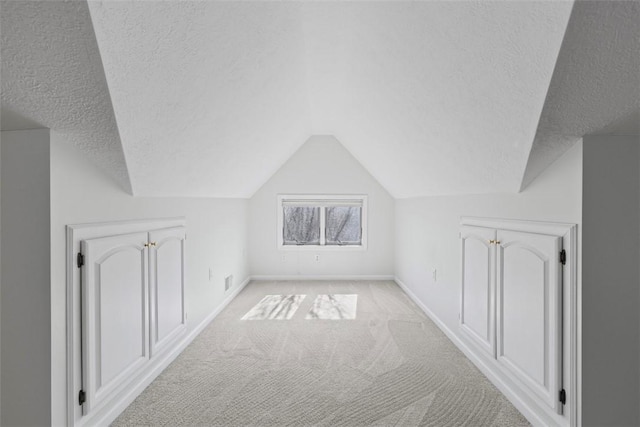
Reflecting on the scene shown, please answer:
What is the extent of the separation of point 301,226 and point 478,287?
3.61m

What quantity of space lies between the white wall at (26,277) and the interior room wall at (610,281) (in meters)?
2.56

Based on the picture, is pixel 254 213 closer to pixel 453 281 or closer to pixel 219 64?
pixel 453 281

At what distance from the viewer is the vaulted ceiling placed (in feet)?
4.01

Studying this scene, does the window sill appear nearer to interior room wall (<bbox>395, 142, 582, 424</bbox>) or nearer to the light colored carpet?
interior room wall (<bbox>395, 142, 582, 424</bbox>)

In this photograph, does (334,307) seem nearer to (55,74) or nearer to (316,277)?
(316,277)

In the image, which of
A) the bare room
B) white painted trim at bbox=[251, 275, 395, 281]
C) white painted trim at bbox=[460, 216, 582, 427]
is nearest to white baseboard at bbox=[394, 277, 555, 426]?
the bare room

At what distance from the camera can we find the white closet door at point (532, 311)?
5.78ft

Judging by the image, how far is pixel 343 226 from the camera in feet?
19.2

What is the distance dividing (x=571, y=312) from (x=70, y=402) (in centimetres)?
255

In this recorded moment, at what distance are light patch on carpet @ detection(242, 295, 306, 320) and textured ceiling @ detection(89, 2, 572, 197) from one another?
1565 mm

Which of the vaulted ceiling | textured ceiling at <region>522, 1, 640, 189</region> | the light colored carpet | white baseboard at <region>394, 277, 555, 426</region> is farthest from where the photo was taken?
the light colored carpet

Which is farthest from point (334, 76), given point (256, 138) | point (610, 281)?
point (610, 281)

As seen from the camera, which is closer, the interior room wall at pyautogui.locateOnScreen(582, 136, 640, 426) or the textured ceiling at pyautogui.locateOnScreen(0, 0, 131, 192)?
the textured ceiling at pyautogui.locateOnScreen(0, 0, 131, 192)

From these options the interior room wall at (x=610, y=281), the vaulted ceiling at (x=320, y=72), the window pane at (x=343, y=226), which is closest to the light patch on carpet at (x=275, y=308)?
the window pane at (x=343, y=226)
